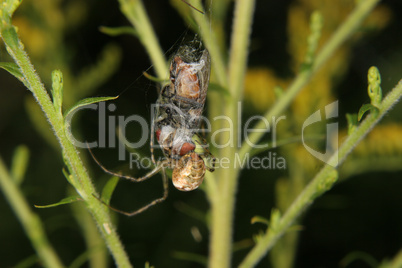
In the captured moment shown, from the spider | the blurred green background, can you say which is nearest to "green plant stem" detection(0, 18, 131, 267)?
the spider

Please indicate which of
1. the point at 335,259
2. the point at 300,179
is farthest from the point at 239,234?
the point at 300,179

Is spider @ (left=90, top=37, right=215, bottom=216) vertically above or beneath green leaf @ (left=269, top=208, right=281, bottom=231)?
above

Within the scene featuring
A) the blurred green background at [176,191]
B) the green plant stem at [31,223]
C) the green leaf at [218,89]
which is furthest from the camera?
the blurred green background at [176,191]

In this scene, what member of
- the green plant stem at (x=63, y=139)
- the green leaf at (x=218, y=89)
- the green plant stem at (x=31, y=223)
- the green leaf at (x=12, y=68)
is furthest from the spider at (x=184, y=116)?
the green plant stem at (x=31, y=223)

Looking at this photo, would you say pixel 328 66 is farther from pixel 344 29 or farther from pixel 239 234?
pixel 239 234

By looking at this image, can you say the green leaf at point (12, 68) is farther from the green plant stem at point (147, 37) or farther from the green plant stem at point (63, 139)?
the green plant stem at point (147, 37)

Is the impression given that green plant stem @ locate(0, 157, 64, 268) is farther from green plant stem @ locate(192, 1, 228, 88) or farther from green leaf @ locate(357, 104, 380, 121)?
green leaf @ locate(357, 104, 380, 121)

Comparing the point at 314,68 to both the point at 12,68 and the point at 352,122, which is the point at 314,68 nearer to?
the point at 352,122

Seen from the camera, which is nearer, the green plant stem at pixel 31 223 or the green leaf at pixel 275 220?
the green leaf at pixel 275 220
